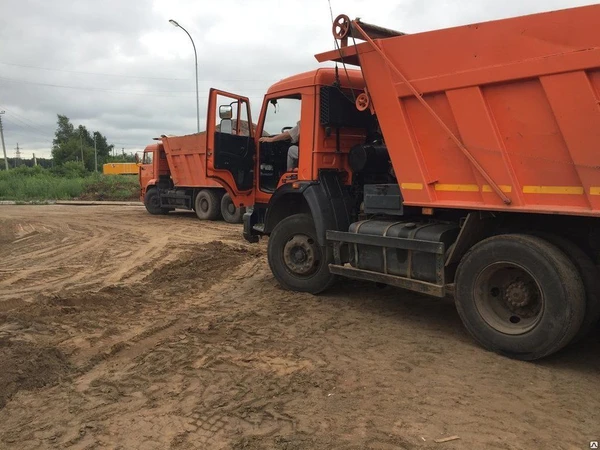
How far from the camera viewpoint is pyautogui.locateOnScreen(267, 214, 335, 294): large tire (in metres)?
5.93

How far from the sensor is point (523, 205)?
3.88 meters

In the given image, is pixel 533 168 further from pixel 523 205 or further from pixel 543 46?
pixel 543 46

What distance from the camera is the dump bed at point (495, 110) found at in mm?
3520

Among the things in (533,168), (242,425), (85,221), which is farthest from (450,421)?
(85,221)

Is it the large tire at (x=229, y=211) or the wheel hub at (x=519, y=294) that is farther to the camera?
the large tire at (x=229, y=211)

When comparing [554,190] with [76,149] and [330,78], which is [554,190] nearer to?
[330,78]

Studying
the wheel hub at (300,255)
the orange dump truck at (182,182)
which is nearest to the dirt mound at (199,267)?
the wheel hub at (300,255)

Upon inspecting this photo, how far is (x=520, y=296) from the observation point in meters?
4.00

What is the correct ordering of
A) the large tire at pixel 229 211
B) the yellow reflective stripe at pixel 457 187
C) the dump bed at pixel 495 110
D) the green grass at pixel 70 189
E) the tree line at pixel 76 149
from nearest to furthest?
the dump bed at pixel 495 110
the yellow reflective stripe at pixel 457 187
the large tire at pixel 229 211
the green grass at pixel 70 189
the tree line at pixel 76 149

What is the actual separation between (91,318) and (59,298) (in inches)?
32.4

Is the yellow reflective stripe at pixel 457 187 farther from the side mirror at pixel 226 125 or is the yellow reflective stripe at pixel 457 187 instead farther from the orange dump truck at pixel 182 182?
the orange dump truck at pixel 182 182

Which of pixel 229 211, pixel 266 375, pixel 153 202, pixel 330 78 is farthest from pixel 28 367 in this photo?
pixel 153 202

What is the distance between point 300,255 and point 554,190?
3106 millimetres

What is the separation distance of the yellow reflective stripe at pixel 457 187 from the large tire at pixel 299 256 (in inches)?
65.9
